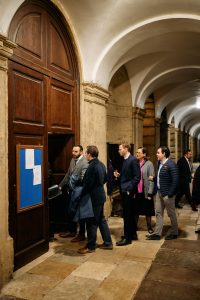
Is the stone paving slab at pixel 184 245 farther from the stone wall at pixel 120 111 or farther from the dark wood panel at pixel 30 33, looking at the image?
the stone wall at pixel 120 111

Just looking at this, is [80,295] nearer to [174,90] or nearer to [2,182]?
[2,182]

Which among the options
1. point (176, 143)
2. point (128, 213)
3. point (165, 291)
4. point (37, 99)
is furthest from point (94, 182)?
point (176, 143)

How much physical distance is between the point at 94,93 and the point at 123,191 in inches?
96.5

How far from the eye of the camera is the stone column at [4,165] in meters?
3.82

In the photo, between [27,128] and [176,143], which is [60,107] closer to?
[27,128]

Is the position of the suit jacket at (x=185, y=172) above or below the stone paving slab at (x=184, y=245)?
above

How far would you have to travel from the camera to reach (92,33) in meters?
6.29

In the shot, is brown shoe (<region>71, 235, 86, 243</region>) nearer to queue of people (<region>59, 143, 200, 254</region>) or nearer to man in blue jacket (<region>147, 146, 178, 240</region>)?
queue of people (<region>59, 143, 200, 254</region>)

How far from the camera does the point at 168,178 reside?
5.51 m

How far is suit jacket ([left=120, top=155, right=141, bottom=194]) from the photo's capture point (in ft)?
17.1

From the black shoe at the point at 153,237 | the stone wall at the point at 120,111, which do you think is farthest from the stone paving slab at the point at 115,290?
the stone wall at the point at 120,111

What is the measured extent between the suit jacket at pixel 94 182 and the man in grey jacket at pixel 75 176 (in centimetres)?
48

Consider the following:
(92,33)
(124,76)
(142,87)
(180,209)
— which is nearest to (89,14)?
(92,33)

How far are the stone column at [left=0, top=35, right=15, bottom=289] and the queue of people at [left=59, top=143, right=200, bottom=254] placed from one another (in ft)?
3.98
